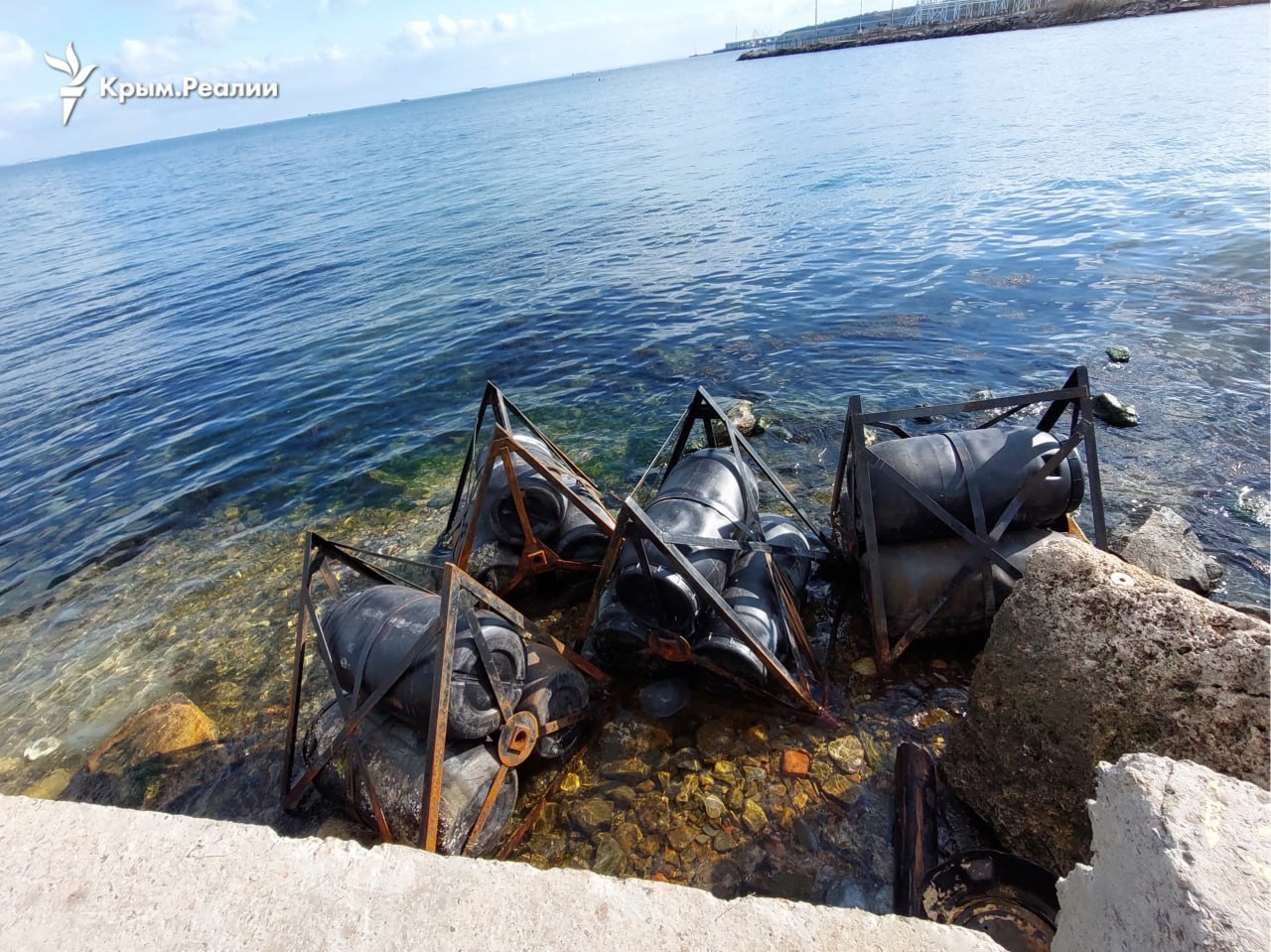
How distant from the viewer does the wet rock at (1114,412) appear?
35.4ft

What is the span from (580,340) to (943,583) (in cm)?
1344

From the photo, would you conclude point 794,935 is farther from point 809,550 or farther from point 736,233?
point 736,233

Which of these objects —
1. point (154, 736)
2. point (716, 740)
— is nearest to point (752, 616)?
point (716, 740)

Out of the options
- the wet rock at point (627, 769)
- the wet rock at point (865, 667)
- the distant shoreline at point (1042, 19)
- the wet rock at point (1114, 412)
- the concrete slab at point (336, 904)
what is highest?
the distant shoreline at point (1042, 19)

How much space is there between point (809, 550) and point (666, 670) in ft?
7.27

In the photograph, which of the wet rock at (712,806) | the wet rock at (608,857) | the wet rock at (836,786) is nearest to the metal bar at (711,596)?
the wet rock at (836,786)

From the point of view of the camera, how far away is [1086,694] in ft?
13.5

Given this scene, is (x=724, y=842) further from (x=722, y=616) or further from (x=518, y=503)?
(x=518, y=503)

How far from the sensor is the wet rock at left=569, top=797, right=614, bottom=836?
565cm

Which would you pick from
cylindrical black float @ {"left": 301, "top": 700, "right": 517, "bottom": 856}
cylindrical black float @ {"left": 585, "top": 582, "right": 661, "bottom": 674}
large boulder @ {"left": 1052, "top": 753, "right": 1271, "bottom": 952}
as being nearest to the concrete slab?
large boulder @ {"left": 1052, "top": 753, "right": 1271, "bottom": 952}

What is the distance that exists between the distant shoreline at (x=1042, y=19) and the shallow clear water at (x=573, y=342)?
58.7 m

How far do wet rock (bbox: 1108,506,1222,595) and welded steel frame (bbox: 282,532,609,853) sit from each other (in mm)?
6134

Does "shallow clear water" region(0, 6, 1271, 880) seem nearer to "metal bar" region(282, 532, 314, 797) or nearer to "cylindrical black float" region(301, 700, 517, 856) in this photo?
"metal bar" region(282, 532, 314, 797)

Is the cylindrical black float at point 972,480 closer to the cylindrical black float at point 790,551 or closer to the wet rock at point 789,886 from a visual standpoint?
the cylindrical black float at point 790,551
